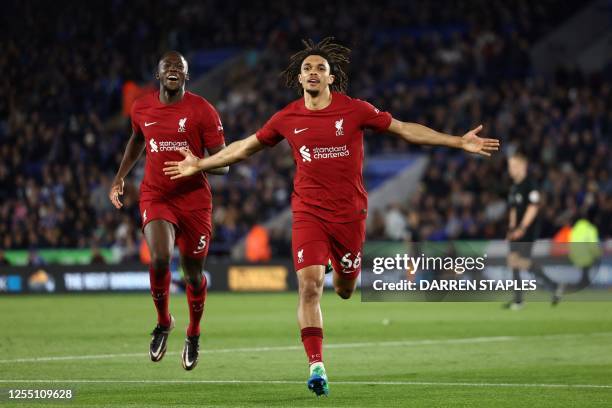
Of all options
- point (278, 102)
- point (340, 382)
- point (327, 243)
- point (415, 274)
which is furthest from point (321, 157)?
point (278, 102)

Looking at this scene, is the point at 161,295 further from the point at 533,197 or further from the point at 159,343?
the point at 533,197

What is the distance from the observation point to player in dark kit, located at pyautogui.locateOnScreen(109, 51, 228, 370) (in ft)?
37.9

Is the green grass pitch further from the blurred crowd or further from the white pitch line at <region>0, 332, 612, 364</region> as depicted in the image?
the blurred crowd

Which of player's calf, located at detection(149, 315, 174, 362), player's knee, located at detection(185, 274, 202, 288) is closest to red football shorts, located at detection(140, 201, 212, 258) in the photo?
player's knee, located at detection(185, 274, 202, 288)

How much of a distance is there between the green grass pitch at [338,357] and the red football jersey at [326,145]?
1563 millimetres

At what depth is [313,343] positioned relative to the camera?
9.55m

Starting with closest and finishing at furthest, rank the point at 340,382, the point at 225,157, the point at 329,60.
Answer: the point at 225,157 < the point at 329,60 < the point at 340,382

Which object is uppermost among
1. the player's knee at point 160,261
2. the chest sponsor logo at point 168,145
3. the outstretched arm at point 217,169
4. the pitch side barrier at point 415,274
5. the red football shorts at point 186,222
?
the chest sponsor logo at point 168,145

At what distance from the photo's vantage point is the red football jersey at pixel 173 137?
38.0 feet

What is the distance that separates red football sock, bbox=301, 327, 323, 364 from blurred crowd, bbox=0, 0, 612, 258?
18.4 m

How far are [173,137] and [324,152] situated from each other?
6.87ft

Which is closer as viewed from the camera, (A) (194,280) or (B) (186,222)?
(B) (186,222)

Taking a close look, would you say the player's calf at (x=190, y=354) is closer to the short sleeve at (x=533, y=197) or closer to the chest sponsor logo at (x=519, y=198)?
the short sleeve at (x=533, y=197)

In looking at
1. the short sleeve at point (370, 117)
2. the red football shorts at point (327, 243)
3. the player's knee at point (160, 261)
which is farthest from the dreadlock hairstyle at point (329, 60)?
the player's knee at point (160, 261)
